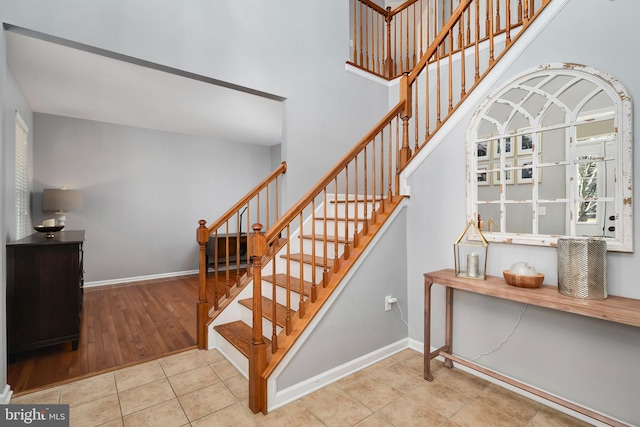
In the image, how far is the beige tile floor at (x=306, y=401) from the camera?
1.79 m

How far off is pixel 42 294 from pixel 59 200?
2.28 metres

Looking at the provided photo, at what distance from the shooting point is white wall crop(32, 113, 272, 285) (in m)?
4.62

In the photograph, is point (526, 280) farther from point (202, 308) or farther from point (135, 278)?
point (135, 278)

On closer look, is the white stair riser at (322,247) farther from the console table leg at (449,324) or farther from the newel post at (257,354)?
the console table leg at (449,324)

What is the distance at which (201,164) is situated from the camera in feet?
19.4

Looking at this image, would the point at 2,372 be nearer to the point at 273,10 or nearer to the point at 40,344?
the point at 40,344

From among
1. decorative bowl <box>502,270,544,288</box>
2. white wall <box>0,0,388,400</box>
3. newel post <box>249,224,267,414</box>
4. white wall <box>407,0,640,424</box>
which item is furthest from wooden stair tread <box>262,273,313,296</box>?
decorative bowl <box>502,270,544,288</box>

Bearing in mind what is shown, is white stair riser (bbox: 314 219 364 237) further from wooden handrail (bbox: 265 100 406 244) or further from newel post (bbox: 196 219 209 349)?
newel post (bbox: 196 219 209 349)

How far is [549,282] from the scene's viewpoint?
1.94 meters

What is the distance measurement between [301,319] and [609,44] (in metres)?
2.50

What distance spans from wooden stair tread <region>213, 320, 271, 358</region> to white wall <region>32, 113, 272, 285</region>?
135 inches

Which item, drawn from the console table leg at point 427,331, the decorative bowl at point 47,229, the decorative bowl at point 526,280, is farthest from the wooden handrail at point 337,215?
the decorative bowl at point 47,229

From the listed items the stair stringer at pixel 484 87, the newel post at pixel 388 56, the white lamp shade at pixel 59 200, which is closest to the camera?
the stair stringer at pixel 484 87

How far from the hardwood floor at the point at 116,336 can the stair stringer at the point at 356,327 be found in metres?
1.29
